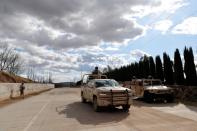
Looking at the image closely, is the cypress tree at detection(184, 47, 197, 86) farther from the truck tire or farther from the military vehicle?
the truck tire

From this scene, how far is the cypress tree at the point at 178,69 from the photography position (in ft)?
98.1

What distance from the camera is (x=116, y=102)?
16.2m

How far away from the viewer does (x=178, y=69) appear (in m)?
30.2

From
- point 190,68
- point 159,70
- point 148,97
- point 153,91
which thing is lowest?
point 148,97

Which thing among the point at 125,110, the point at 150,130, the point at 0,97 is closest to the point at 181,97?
the point at 125,110

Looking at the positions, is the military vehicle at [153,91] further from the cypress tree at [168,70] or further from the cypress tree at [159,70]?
the cypress tree at [159,70]

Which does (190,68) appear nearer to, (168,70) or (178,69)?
(178,69)

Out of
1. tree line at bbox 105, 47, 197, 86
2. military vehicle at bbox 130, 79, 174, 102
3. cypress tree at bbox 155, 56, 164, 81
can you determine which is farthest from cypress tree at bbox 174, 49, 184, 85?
military vehicle at bbox 130, 79, 174, 102

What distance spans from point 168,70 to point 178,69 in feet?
10.8

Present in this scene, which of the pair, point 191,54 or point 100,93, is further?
point 191,54

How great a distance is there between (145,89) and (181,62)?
366 inches

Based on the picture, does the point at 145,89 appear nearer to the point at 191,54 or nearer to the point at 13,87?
the point at 191,54

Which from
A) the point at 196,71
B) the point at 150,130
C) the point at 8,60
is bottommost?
the point at 150,130

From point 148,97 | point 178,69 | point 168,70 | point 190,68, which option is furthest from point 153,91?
point 168,70
